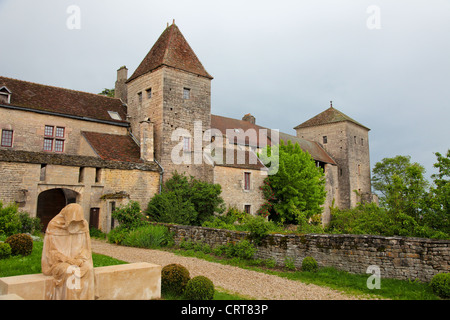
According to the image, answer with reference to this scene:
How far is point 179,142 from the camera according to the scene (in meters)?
21.5

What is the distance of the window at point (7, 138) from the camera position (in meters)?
18.0

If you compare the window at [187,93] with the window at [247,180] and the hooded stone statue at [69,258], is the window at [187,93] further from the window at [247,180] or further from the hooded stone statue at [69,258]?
the hooded stone statue at [69,258]

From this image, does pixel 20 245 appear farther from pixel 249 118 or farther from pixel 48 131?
pixel 249 118

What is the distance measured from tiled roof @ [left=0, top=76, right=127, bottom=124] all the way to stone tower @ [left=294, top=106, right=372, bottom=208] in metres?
27.2

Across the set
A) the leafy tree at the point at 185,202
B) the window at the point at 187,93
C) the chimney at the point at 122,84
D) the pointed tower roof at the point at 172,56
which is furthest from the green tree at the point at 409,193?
the chimney at the point at 122,84

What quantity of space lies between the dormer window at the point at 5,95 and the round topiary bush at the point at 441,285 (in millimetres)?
20793

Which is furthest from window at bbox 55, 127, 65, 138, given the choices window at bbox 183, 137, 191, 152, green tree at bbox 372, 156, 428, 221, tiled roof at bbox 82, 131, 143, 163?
green tree at bbox 372, 156, 428, 221

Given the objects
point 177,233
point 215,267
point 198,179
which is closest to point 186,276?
point 215,267

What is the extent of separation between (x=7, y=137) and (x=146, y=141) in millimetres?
7457

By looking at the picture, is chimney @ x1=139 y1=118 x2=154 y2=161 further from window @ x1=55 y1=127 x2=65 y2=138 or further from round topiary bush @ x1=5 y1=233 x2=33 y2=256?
round topiary bush @ x1=5 y1=233 x2=33 y2=256

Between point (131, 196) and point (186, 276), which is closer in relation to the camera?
point (186, 276)
